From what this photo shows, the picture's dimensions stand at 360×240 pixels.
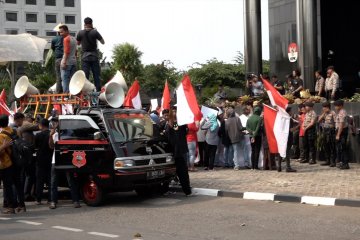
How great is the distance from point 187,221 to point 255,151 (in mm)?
6519

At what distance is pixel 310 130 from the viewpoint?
1602cm

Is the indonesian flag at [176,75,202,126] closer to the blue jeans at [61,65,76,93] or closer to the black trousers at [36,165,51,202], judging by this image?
the blue jeans at [61,65,76,93]

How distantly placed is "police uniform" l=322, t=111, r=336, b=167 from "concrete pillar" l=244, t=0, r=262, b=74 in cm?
982

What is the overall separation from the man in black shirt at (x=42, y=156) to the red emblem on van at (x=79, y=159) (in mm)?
677

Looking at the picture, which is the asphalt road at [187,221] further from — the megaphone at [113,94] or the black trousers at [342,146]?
the black trousers at [342,146]

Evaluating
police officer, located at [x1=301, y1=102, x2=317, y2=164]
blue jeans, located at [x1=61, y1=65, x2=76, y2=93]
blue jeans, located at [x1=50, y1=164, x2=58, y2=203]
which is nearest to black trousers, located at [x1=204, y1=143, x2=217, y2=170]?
police officer, located at [x1=301, y1=102, x2=317, y2=164]

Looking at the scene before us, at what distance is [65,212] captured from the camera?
1097 cm

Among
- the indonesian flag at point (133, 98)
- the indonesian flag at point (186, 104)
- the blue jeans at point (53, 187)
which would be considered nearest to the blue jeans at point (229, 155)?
the indonesian flag at point (186, 104)

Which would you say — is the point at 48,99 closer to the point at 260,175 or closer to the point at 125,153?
the point at 125,153

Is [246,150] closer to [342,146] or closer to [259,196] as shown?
[342,146]

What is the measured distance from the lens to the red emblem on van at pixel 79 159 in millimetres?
11438

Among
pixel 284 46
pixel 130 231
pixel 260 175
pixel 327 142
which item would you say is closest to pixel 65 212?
pixel 130 231

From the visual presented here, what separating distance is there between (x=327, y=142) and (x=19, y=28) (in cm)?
8864

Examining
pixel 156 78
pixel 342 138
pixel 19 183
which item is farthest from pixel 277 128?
pixel 156 78
